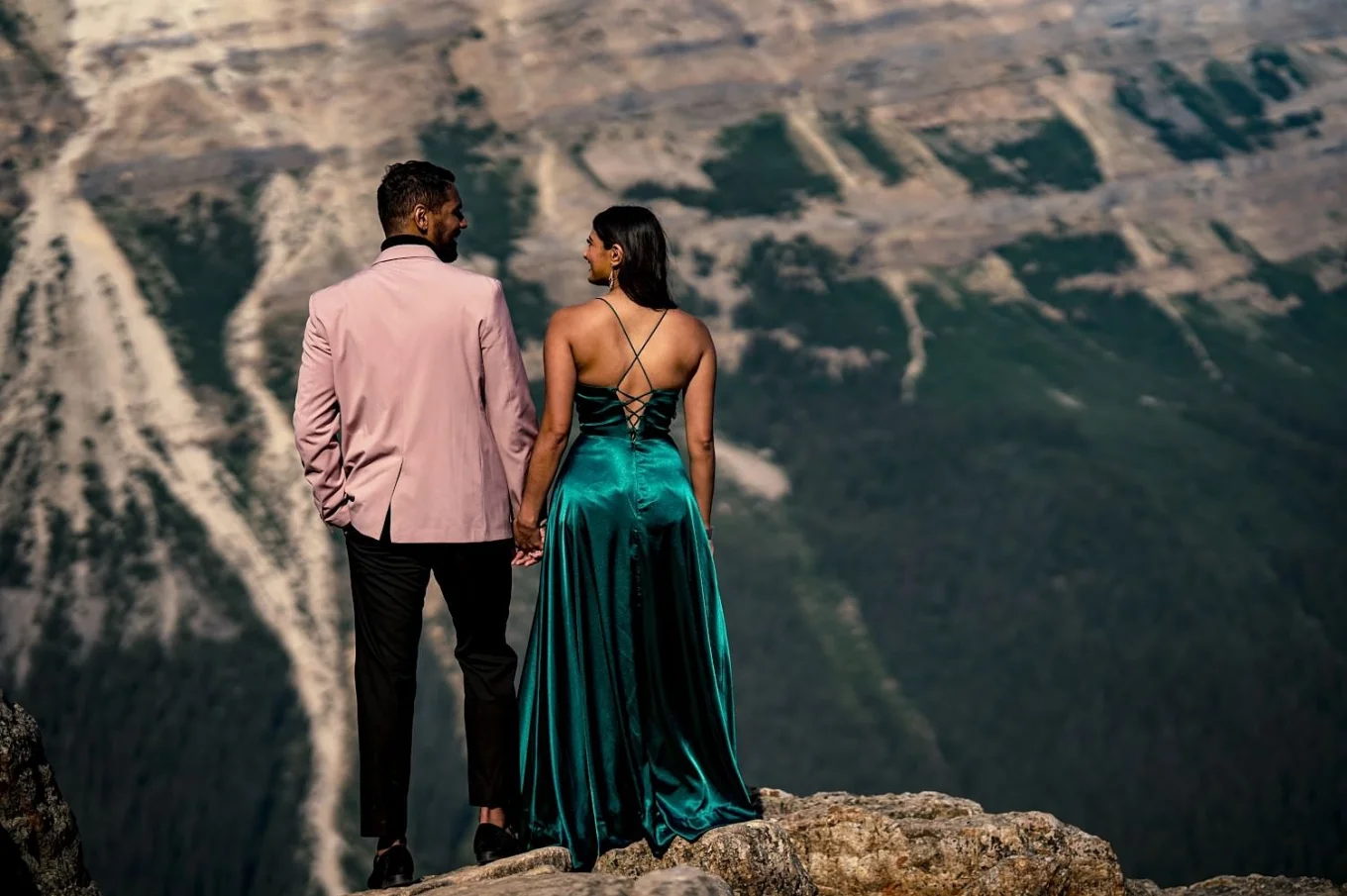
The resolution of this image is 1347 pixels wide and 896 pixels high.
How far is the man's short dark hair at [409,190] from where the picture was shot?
21.8 ft

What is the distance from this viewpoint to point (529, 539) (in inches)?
274

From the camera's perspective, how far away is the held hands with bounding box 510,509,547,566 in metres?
6.94

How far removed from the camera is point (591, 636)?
721 centimetres

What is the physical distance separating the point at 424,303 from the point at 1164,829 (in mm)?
189477

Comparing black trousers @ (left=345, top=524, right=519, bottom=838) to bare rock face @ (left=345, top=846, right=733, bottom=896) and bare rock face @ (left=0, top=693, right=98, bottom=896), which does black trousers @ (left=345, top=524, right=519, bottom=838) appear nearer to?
bare rock face @ (left=345, top=846, right=733, bottom=896)

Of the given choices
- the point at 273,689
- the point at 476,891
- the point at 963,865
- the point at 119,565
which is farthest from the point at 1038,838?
the point at 119,565

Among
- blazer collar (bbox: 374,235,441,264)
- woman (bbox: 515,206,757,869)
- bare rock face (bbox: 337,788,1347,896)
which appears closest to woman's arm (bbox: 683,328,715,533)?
woman (bbox: 515,206,757,869)

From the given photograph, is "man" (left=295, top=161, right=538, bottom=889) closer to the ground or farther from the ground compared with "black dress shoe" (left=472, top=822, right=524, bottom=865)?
farther from the ground

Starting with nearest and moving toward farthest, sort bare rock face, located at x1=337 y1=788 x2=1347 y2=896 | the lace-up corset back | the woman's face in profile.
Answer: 1. bare rock face, located at x1=337 y1=788 x2=1347 y2=896
2. the woman's face in profile
3. the lace-up corset back

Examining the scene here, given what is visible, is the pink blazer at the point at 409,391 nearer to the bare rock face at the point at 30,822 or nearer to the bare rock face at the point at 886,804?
the bare rock face at the point at 30,822

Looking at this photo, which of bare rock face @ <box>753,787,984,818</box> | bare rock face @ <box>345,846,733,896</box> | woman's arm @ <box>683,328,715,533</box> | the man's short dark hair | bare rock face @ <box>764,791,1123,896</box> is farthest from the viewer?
bare rock face @ <box>753,787,984,818</box>

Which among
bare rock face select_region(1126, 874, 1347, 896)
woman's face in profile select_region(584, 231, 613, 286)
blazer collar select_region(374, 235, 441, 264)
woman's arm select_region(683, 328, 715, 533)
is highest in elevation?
blazer collar select_region(374, 235, 441, 264)

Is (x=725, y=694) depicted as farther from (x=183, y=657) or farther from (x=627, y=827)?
(x=183, y=657)

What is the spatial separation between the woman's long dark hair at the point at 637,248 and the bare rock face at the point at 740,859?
7.83ft
